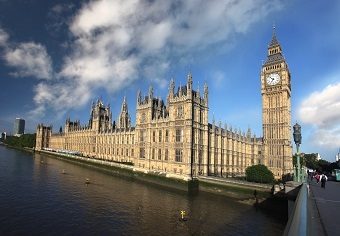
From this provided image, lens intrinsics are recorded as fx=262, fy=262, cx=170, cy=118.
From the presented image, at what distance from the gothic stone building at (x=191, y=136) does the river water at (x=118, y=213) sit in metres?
13.9

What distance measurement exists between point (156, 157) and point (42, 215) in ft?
135

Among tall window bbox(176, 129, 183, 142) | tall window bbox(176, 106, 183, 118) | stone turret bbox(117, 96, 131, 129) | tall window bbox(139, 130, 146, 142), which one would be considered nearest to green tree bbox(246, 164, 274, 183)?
tall window bbox(176, 129, 183, 142)

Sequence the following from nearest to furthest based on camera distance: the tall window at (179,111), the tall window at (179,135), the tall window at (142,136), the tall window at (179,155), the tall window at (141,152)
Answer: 1. the tall window at (179,155)
2. the tall window at (179,135)
3. the tall window at (179,111)
4. the tall window at (141,152)
5. the tall window at (142,136)

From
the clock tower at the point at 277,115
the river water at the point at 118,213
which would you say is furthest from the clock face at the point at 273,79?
the river water at the point at 118,213

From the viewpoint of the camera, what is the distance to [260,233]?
35.8 meters

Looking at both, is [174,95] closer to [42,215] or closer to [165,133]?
[165,133]

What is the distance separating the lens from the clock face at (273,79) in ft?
331

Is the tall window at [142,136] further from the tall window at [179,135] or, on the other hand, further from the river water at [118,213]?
the river water at [118,213]

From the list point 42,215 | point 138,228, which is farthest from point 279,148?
point 42,215

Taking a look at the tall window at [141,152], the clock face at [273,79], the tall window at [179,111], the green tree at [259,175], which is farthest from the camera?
the clock face at [273,79]

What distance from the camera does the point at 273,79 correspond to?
101875 mm

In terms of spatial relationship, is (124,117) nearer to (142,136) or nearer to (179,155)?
(142,136)

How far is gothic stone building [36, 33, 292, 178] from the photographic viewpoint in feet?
229

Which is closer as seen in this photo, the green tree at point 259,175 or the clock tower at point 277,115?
the green tree at point 259,175
